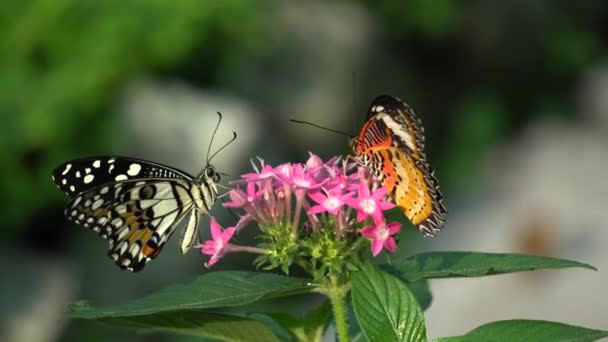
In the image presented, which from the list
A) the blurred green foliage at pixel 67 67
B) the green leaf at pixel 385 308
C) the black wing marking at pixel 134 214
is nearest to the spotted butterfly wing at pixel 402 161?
the green leaf at pixel 385 308

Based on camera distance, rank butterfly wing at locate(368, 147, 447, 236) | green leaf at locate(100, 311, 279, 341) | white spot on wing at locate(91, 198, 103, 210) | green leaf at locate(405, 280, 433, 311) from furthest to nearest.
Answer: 1. white spot on wing at locate(91, 198, 103, 210)
2. green leaf at locate(405, 280, 433, 311)
3. butterfly wing at locate(368, 147, 447, 236)
4. green leaf at locate(100, 311, 279, 341)

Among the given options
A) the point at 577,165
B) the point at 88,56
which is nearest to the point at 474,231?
the point at 577,165

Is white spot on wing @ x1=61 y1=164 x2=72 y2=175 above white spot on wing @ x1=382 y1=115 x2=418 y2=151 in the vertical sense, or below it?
below

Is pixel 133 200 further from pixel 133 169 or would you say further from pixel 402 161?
pixel 402 161

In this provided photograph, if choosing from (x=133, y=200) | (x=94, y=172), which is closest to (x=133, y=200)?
(x=133, y=200)

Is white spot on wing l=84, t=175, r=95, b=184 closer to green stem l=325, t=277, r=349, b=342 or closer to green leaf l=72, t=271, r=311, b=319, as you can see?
green leaf l=72, t=271, r=311, b=319

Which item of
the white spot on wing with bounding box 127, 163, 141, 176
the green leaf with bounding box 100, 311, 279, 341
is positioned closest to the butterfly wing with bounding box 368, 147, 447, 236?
the green leaf with bounding box 100, 311, 279, 341
